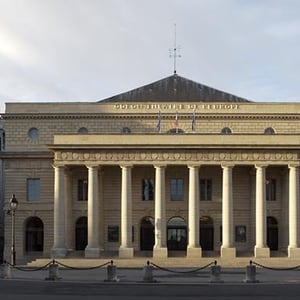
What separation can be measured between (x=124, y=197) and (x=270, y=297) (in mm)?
36163

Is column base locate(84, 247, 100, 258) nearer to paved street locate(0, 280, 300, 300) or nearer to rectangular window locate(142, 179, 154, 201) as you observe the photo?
rectangular window locate(142, 179, 154, 201)

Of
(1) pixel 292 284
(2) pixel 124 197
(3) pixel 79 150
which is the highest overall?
(3) pixel 79 150

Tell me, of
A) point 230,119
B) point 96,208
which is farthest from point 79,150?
point 230,119

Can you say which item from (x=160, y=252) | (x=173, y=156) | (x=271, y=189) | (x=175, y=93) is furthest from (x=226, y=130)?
(x=160, y=252)

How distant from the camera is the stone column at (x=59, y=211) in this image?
67875 mm

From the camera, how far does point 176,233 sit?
73188mm

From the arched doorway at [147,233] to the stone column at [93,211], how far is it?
241 inches

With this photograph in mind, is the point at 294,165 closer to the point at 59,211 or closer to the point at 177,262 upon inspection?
the point at 177,262

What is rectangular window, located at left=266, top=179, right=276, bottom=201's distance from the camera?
72.4 metres

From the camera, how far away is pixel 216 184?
72688 millimetres

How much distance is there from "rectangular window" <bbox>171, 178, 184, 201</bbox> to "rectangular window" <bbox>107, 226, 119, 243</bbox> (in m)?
6.17

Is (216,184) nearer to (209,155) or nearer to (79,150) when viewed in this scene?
(209,155)

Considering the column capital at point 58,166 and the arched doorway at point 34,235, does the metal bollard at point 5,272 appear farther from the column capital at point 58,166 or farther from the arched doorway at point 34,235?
the arched doorway at point 34,235

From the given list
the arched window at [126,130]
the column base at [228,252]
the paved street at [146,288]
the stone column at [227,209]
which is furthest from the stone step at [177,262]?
the paved street at [146,288]
